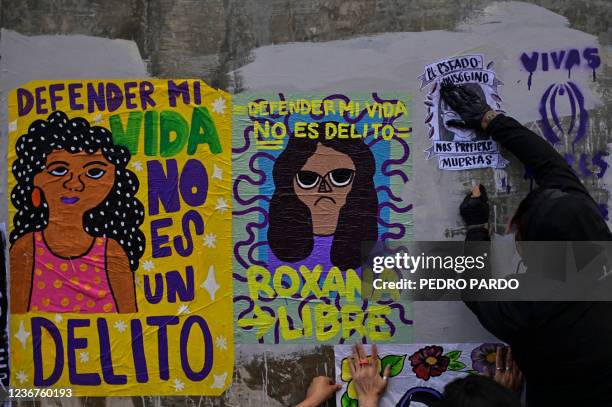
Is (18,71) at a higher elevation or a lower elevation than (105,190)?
higher

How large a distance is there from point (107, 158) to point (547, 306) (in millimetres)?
2425

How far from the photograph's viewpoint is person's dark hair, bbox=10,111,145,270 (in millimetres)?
3309

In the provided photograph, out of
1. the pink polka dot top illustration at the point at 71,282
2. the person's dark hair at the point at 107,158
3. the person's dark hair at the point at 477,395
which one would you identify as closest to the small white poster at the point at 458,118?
the person's dark hair at the point at 477,395

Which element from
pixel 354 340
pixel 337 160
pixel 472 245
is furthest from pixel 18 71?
pixel 472 245

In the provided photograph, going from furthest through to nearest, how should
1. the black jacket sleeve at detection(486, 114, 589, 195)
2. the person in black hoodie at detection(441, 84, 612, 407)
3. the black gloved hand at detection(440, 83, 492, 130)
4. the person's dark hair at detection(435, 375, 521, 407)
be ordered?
the black gloved hand at detection(440, 83, 492, 130), the black jacket sleeve at detection(486, 114, 589, 195), the person in black hoodie at detection(441, 84, 612, 407), the person's dark hair at detection(435, 375, 521, 407)

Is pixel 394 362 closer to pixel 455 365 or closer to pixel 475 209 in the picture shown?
pixel 455 365

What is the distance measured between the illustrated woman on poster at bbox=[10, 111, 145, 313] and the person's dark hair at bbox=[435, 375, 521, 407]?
184 cm

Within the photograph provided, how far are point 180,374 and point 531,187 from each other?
7.23 feet

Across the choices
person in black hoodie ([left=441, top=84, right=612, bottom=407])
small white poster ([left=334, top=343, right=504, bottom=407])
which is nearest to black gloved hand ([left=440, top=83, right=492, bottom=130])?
person in black hoodie ([left=441, top=84, right=612, bottom=407])

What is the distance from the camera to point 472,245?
3240mm

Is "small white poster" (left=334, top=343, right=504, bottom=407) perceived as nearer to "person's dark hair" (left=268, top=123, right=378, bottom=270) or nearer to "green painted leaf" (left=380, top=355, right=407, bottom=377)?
"green painted leaf" (left=380, top=355, right=407, bottom=377)

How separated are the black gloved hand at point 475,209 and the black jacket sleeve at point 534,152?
28cm

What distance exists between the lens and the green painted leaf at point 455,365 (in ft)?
10.8

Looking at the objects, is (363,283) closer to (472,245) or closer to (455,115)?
(472,245)
